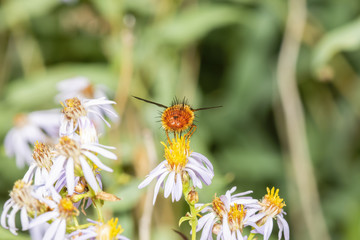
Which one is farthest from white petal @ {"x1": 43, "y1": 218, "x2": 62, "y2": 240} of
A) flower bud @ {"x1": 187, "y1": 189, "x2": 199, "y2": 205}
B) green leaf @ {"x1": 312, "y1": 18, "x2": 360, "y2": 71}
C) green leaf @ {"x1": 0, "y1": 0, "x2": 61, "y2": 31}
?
green leaf @ {"x1": 0, "y1": 0, "x2": 61, "y2": 31}

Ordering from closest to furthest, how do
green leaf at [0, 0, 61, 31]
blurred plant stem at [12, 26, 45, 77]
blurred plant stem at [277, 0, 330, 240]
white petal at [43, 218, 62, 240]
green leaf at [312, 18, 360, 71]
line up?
1. white petal at [43, 218, 62, 240]
2. green leaf at [312, 18, 360, 71]
3. blurred plant stem at [277, 0, 330, 240]
4. green leaf at [0, 0, 61, 31]
5. blurred plant stem at [12, 26, 45, 77]

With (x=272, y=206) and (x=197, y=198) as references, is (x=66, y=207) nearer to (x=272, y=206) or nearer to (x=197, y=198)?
(x=197, y=198)

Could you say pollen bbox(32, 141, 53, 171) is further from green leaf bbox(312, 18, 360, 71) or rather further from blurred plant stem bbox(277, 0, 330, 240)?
blurred plant stem bbox(277, 0, 330, 240)

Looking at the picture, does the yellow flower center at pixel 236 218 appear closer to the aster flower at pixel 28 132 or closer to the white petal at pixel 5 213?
the white petal at pixel 5 213

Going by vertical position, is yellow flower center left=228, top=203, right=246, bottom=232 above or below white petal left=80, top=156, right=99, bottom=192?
below

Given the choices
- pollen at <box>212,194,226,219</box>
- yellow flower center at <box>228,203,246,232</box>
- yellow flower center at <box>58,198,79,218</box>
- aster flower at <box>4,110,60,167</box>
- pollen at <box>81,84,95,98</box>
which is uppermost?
pollen at <box>81,84,95,98</box>

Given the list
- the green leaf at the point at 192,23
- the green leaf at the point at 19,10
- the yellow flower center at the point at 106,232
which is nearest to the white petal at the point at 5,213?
the yellow flower center at the point at 106,232
